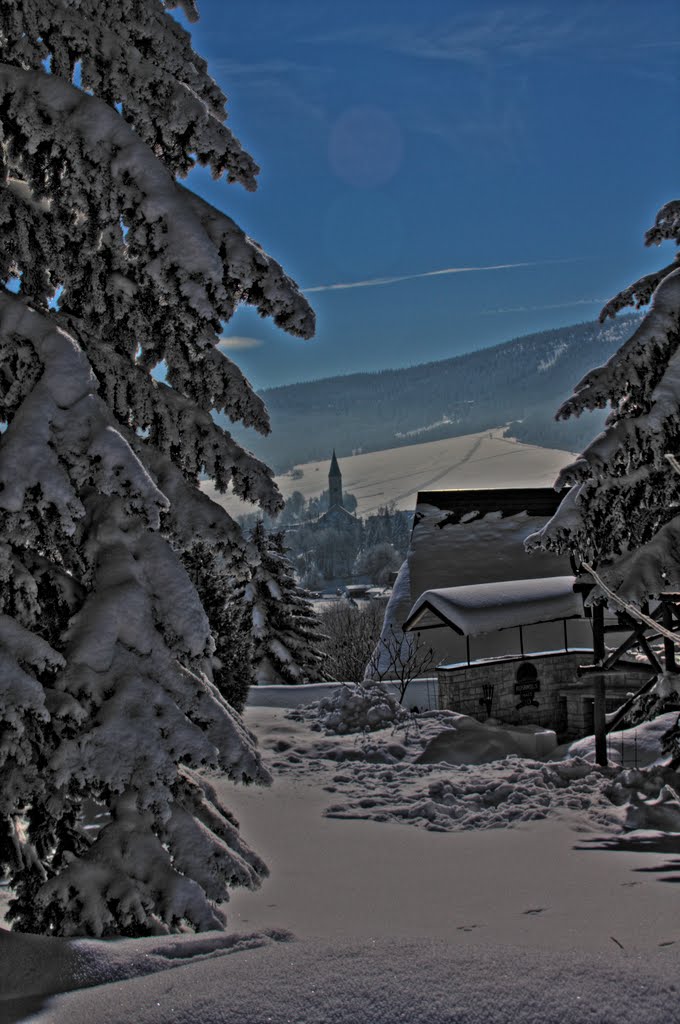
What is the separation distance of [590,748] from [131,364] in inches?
419

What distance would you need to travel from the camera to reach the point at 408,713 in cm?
1791

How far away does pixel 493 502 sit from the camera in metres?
31.0

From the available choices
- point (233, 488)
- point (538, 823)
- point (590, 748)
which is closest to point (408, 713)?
point (590, 748)

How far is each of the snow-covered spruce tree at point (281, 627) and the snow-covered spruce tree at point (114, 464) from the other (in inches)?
1015

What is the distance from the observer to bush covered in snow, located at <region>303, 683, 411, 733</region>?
1727 cm

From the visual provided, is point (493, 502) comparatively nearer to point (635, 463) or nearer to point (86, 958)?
point (635, 463)

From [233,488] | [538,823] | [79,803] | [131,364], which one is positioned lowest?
[538,823]

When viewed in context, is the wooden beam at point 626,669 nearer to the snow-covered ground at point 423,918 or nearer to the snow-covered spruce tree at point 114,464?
the snow-covered ground at point 423,918

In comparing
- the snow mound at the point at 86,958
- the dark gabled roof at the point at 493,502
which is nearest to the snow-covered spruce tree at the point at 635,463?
the snow mound at the point at 86,958

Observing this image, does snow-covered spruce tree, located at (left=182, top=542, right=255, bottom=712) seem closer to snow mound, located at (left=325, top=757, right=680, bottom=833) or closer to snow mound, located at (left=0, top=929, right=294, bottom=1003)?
snow mound, located at (left=325, top=757, right=680, bottom=833)

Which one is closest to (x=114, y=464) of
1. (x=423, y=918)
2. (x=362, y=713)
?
(x=423, y=918)

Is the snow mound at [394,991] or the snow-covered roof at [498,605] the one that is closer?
the snow mound at [394,991]

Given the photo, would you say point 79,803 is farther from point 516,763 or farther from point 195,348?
point 516,763

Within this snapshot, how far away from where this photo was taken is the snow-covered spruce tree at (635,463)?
31.8ft
